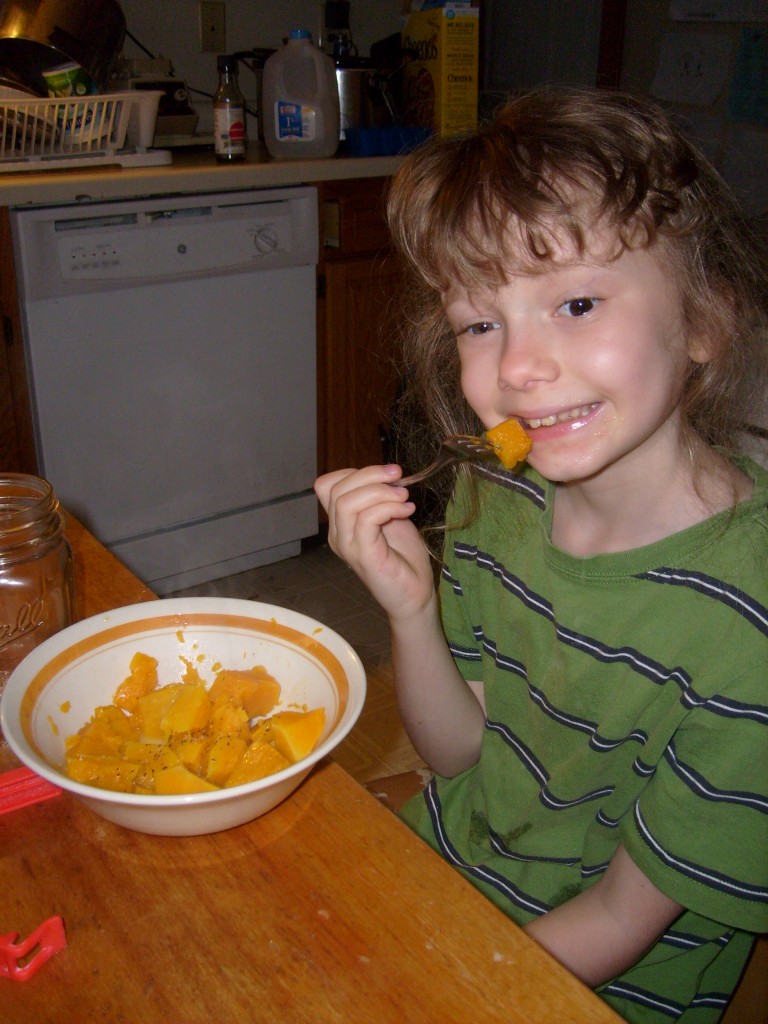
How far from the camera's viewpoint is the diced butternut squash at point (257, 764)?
2.03 feet

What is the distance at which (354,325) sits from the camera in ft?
8.48

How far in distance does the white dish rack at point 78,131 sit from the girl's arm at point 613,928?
2018 mm

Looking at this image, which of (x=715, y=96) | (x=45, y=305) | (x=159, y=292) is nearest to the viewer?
(x=45, y=305)

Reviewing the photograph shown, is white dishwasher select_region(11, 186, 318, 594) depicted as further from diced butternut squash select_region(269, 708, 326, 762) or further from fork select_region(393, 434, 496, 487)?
diced butternut squash select_region(269, 708, 326, 762)

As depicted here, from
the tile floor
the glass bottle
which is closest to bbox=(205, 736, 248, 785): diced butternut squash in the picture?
the tile floor

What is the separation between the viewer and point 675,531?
83cm

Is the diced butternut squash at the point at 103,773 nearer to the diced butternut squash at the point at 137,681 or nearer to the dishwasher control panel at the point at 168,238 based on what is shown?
the diced butternut squash at the point at 137,681

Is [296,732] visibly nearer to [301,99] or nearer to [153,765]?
[153,765]

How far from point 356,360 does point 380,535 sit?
1833mm

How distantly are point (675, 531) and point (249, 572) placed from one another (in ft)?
6.40

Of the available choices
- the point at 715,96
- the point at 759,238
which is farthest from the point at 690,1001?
the point at 715,96

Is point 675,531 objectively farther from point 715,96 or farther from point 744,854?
point 715,96

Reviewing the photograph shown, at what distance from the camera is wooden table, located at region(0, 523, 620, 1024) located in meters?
0.50

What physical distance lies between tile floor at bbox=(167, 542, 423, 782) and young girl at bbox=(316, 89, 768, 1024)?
0.89 m
